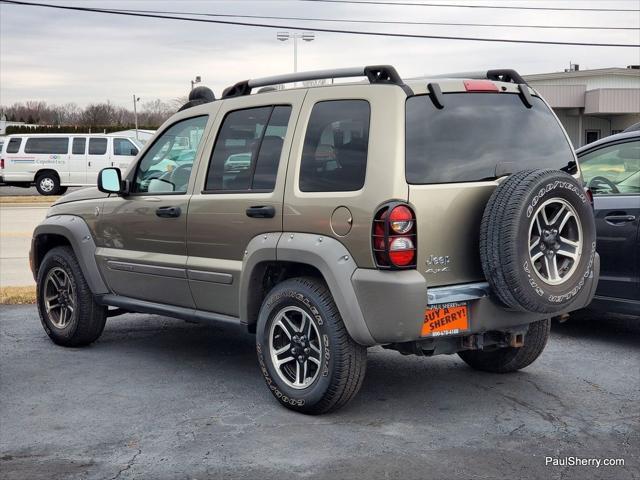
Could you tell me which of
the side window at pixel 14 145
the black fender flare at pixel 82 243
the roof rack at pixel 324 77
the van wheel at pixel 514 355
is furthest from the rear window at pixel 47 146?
the van wheel at pixel 514 355

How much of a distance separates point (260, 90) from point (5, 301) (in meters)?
4.52

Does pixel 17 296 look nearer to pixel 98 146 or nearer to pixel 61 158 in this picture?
pixel 98 146

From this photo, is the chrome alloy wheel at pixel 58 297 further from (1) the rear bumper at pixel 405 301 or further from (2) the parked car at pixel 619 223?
A: (2) the parked car at pixel 619 223

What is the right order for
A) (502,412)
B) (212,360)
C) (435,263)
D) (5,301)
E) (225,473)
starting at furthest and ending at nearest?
(5,301)
(212,360)
(502,412)
(435,263)
(225,473)

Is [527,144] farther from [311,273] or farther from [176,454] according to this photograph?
[176,454]

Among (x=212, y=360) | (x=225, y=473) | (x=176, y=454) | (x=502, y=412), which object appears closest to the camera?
(x=225, y=473)

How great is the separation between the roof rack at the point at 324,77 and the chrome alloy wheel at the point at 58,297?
7.17 feet

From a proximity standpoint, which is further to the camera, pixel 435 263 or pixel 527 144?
pixel 527 144

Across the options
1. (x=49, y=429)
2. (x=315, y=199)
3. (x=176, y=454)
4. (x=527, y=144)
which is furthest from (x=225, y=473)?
(x=527, y=144)

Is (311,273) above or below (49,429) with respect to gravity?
above

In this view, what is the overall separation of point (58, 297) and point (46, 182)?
23.0 meters

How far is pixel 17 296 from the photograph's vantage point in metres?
9.26

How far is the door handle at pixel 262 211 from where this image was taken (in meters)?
5.32

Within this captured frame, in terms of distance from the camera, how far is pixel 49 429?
16.4ft
